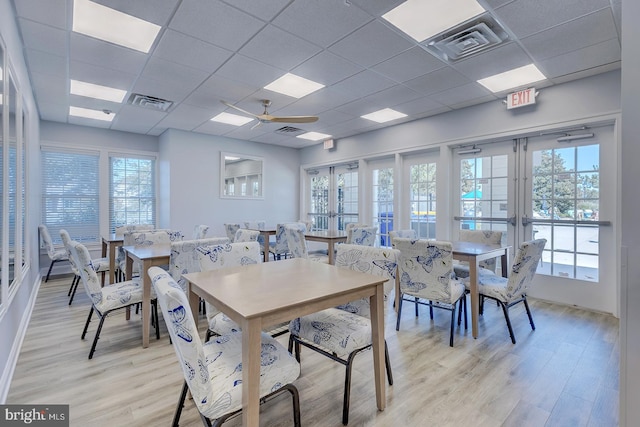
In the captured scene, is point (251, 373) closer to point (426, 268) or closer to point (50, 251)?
point (426, 268)

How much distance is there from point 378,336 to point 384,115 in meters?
3.90

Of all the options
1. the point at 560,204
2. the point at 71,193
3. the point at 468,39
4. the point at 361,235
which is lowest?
the point at 361,235

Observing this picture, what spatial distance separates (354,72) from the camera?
3275mm

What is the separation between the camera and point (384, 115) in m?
4.83

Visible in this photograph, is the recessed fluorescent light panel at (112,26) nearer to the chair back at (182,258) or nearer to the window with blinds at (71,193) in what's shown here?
the chair back at (182,258)

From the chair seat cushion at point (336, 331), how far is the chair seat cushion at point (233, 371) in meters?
0.32

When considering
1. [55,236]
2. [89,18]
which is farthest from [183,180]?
[89,18]

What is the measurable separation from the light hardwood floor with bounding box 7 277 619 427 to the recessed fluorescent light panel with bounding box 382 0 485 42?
262 cm

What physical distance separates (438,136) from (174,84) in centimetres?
371

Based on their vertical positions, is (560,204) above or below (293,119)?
below

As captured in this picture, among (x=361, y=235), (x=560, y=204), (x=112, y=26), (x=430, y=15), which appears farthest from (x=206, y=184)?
(x=560, y=204)

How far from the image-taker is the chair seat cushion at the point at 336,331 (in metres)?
1.72

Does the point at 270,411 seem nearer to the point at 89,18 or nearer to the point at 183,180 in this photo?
the point at 89,18

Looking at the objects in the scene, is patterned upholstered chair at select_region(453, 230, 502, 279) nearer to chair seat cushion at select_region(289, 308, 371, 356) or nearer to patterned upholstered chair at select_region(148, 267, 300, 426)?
chair seat cushion at select_region(289, 308, 371, 356)
